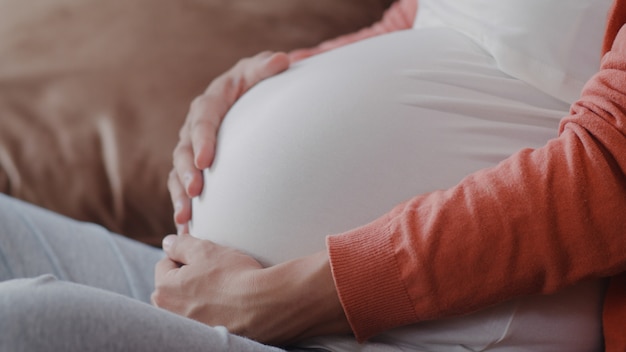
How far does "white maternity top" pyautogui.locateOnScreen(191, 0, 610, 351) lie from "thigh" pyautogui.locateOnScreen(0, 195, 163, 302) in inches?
4.9

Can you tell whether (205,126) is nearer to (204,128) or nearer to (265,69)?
(204,128)

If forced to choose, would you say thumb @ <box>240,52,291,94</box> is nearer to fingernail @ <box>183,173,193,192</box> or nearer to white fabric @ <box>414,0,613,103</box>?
fingernail @ <box>183,173,193,192</box>

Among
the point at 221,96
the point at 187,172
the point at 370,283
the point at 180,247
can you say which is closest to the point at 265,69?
the point at 221,96

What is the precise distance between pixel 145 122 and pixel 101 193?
0.12m

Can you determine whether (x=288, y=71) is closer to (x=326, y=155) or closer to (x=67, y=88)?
(x=326, y=155)

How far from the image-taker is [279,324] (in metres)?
0.64

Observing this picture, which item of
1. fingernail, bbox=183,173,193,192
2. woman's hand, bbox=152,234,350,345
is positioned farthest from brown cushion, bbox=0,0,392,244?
woman's hand, bbox=152,234,350,345

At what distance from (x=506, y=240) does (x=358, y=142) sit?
194 mm

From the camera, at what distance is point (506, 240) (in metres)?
0.60

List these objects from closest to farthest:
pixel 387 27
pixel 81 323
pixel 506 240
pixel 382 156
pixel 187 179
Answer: pixel 81 323, pixel 506 240, pixel 382 156, pixel 187 179, pixel 387 27

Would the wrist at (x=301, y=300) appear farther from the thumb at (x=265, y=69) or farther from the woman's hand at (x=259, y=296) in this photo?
the thumb at (x=265, y=69)

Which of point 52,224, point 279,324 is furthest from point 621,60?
point 52,224

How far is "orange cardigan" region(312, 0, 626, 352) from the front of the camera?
0.59m

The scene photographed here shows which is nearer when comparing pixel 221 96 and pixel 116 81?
pixel 221 96
